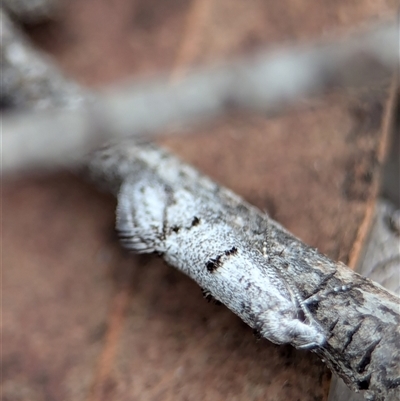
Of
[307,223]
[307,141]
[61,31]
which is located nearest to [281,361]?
[307,223]

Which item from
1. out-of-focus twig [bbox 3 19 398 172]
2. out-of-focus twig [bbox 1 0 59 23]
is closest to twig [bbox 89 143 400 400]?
out-of-focus twig [bbox 3 19 398 172]

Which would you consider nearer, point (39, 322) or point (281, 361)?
point (281, 361)

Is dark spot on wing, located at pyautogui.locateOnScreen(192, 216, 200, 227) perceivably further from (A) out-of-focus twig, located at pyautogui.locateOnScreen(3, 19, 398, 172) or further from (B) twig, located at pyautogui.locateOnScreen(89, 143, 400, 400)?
(A) out-of-focus twig, located at pyautogui.locateOnScreen(3, 19, 398, 172)

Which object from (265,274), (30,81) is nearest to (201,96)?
(30,81)

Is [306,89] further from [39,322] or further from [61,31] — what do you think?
[39,322]

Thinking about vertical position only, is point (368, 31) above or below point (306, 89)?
above

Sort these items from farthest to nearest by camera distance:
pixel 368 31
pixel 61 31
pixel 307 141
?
pixel 61 31 → pixel 368 31 → pixel 307 141
